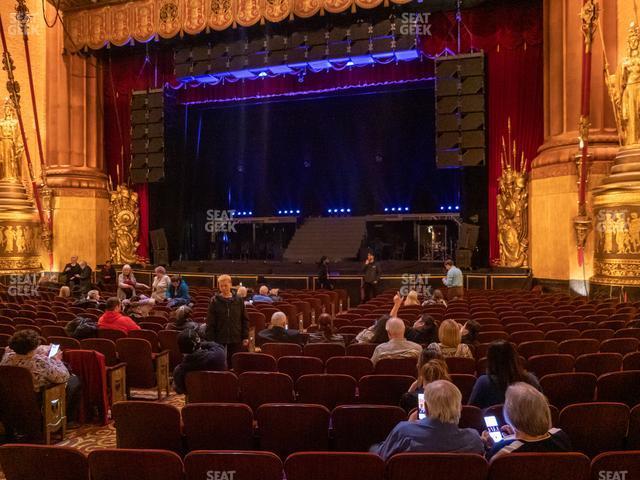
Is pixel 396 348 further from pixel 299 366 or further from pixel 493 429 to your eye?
pixel 493 429

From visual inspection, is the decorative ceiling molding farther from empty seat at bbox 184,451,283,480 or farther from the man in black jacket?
empty seat at bbox 184,451,283,480

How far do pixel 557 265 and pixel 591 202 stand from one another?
1.63 meters

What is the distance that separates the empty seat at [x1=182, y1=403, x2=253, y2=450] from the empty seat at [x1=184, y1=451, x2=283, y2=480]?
83cm

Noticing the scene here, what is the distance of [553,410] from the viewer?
332 cm

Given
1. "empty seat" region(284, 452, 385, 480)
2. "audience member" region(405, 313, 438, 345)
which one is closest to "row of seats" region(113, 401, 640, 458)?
"empty seat" region(284, 452, 385, 480)

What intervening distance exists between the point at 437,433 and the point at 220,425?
134 cm

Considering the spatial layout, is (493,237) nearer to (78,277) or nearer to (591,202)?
(591,202)

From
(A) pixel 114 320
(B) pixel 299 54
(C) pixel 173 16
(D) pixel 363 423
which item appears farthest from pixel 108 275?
(D) pixel 363 423

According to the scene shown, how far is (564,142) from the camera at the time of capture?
12781mm

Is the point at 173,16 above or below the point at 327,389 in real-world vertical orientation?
above

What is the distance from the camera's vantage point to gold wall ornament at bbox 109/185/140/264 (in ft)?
61.2

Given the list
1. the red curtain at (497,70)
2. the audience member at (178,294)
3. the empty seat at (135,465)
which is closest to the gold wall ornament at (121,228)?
the red curtain at (497,70)

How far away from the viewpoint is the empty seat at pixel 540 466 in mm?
2312

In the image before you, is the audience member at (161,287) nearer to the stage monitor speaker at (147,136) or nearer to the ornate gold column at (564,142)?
the stage monitor speaker at (147,136)
